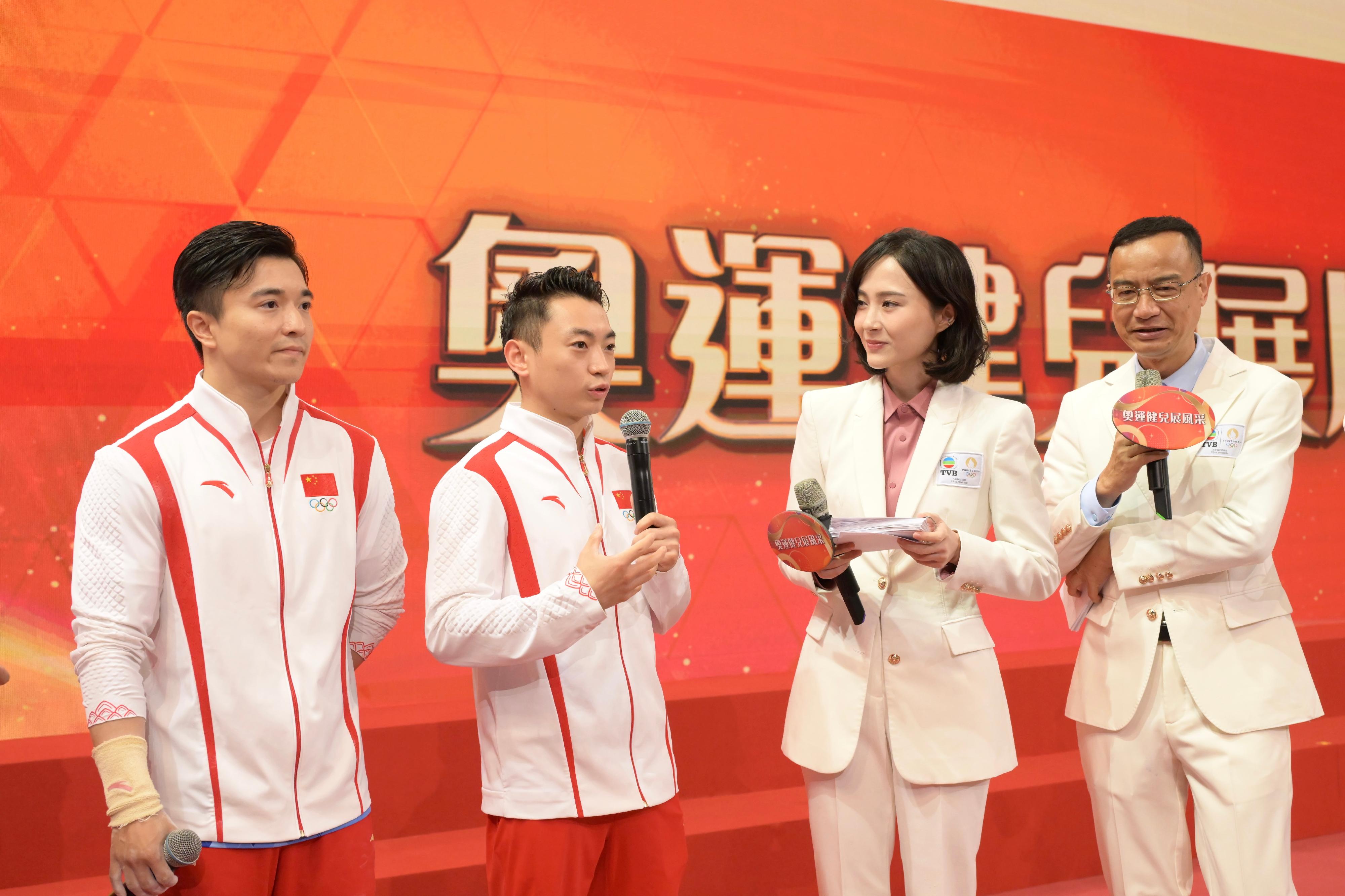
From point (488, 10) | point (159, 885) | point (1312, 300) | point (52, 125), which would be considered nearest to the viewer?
point (159, 885)

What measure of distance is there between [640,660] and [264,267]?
0.95 m

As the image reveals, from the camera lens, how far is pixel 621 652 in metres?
1.85

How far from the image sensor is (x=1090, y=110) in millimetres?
4062

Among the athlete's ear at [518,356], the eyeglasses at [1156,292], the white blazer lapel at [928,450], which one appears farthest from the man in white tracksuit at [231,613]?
the eyeglasses at [1156,292]

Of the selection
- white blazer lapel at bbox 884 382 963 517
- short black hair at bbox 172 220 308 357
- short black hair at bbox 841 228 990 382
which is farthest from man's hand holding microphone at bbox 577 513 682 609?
short black hair at bbox 172 220 308 357

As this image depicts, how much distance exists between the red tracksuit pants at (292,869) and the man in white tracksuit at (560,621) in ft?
0.72

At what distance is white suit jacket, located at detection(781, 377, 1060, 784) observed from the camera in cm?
190

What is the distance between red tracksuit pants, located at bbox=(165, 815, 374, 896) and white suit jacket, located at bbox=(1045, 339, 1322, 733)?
1.56 meters

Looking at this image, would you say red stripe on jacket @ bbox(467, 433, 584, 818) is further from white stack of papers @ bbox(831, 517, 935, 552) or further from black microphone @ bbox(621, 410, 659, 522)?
white stack of papers @ bbox(831, 517, 935, 552)

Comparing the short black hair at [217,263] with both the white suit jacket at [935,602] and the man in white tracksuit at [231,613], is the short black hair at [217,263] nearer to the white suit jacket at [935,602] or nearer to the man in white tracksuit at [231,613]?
the man in white tracksuit at [231,613]

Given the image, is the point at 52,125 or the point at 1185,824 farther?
the point at 52,125

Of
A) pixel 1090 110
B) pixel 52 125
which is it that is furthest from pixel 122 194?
pixel 1090 110

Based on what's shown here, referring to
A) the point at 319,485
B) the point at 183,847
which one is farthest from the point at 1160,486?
the point at 183,847

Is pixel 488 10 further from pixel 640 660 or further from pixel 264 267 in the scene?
pixel 640 660
